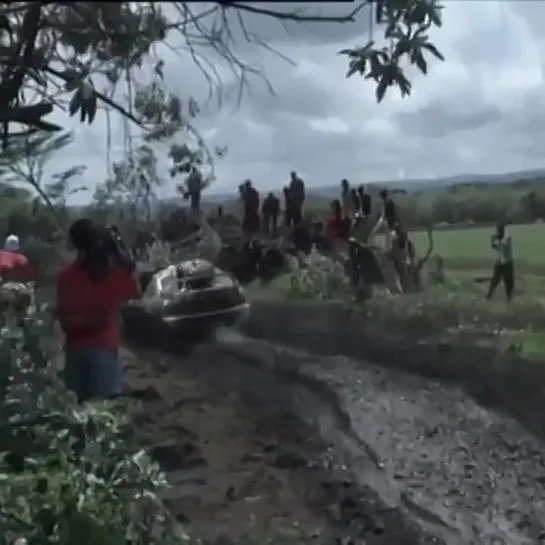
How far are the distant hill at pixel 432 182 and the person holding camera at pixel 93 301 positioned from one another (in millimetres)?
168

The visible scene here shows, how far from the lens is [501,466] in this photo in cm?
231

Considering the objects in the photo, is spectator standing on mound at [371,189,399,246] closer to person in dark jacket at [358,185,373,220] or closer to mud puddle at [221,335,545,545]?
person in dark jacket at [358,185,373,220]

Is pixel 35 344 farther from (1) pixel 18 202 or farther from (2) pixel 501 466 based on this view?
(2) pixel 501 466

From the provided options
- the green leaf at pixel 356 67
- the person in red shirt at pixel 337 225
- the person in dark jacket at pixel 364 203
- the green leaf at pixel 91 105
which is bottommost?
the person in red shirt at pixel 337 225

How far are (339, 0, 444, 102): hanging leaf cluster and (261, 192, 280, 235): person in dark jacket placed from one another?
30cm

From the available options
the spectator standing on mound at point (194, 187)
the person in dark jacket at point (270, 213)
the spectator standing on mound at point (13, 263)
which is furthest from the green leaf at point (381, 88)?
the spectator standing on mound at point (13, 263)

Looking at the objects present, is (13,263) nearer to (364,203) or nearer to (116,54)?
(116,54)

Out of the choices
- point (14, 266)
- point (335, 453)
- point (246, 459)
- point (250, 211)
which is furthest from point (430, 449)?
point (14, 266)

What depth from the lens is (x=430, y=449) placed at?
230cm

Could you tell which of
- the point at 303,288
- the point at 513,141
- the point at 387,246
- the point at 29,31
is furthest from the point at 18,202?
the point at 513,141

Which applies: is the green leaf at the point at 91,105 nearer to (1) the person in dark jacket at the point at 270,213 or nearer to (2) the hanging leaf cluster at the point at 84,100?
(2) the hanging leaf cluster at the point at 84,100

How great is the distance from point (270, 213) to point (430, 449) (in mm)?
583

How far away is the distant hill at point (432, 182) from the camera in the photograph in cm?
226

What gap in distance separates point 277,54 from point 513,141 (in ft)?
1.70
